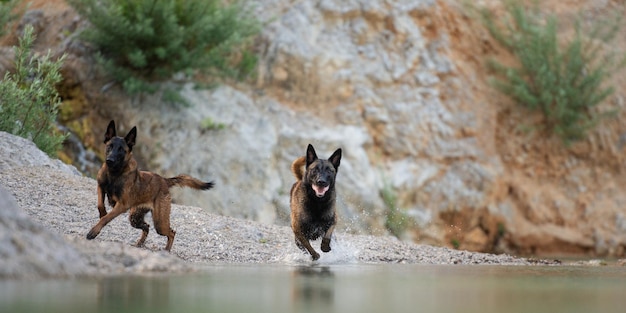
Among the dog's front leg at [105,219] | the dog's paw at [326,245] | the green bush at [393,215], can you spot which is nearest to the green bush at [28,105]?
the dog's front leg at [105,219]

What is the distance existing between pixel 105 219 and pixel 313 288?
3.26 m

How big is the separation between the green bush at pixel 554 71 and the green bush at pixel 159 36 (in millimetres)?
5698

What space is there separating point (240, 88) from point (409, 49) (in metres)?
3.78

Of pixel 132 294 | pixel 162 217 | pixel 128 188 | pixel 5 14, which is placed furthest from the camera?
pixel 5 14

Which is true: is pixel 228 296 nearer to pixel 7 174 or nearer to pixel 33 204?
pixel 33 204

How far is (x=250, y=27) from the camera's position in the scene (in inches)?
744

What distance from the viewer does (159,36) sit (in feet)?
58.3

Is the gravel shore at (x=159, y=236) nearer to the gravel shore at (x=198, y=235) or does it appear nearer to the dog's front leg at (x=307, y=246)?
the gravel shore at (x=198, y=235)

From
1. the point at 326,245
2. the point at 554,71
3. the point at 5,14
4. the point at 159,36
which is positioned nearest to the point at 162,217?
the point at 326,245

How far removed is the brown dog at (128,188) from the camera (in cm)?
995

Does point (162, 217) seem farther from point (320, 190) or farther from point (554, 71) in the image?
point (554, 71)

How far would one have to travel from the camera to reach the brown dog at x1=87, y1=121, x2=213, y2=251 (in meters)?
9.95

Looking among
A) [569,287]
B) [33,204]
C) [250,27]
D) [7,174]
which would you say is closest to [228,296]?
[569,287]

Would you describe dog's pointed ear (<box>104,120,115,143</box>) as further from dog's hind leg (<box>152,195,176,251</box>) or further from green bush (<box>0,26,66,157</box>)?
green bush (<box>0,26,66,157</box>)
